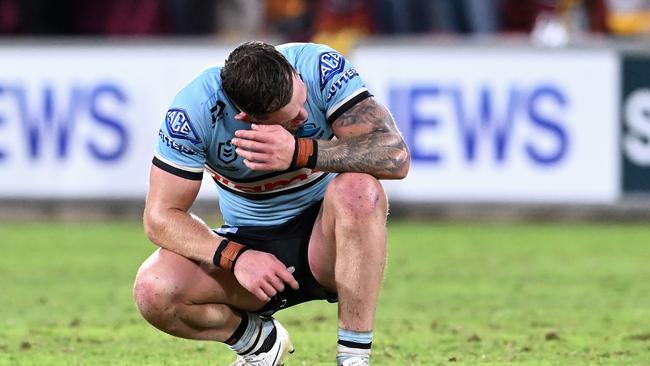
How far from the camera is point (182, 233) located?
247 inches

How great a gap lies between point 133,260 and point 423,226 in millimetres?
3292

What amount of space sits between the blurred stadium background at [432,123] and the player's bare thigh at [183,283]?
6.88 meters

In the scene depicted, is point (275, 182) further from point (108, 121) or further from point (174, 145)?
point (108, 121)

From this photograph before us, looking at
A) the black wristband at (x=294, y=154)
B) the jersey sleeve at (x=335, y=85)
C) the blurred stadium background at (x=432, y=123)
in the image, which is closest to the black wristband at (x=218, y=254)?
the black wristband at (x=294, y=154)

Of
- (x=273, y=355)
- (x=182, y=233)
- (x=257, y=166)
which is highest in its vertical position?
(x=257, y=166)

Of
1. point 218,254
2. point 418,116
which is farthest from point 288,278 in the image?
point 418,116

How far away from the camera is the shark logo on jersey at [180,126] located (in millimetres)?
6184

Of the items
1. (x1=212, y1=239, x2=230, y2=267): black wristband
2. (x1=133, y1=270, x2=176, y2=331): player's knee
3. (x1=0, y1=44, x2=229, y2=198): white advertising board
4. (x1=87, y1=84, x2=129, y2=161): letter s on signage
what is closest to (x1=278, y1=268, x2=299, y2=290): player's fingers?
(x1=212, y1=239, x2=230, y2=267): black wristband

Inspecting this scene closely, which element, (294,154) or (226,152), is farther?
(226,152)

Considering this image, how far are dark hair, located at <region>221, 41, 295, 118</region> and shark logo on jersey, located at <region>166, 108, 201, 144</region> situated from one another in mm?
275

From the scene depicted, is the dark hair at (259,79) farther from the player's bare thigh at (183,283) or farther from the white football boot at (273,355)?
the white football boot at (273,355)

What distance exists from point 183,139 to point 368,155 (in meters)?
0.75

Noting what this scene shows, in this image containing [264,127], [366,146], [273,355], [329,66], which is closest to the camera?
[264,127]

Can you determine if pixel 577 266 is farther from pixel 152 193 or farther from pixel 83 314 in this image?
pixel 152 193
